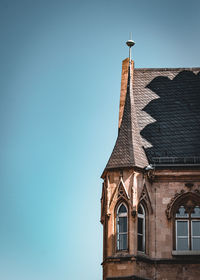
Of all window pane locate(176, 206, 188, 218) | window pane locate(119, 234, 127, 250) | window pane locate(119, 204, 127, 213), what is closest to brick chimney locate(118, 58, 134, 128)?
window pane locate(119, 204, 127, 213)

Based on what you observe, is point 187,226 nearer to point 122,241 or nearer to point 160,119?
point 122,241

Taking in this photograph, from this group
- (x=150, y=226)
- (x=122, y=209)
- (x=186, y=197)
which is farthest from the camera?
(x=186, y=197)

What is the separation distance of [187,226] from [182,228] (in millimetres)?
227

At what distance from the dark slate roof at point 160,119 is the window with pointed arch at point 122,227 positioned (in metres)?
1.91

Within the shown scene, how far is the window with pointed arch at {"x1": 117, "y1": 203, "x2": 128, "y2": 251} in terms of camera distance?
36531 millimetres

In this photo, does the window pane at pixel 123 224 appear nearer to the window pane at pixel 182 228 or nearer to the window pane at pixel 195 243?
the window pane at pixel 182 228

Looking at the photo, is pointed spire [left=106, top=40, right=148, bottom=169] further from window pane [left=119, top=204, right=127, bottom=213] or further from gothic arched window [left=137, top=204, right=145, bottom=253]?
gothic arched window [left=137, top=204, right=145, bottom=253]

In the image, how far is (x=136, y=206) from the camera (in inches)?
1443

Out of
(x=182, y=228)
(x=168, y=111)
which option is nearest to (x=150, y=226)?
(x=182, y=228)

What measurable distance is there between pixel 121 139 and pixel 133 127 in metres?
1.00

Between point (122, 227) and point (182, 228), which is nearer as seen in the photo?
point (122, 227)

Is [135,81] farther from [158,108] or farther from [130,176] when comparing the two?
[130,176]

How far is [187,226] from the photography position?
37094 mm

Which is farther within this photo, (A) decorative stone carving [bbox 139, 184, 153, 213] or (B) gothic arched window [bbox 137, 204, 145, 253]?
(A) decorative stone carving [bbox 139, 184, 153, 213]
